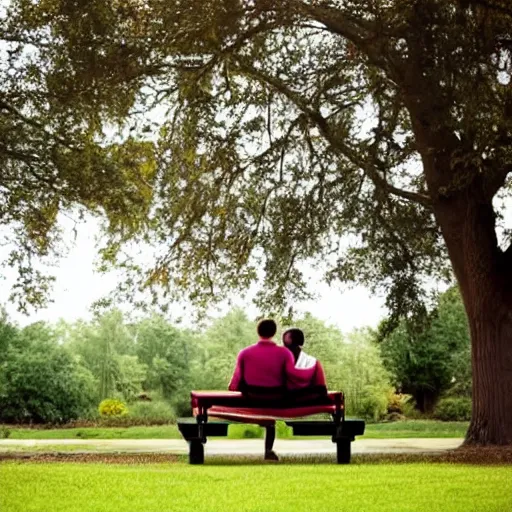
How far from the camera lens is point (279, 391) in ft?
35.4

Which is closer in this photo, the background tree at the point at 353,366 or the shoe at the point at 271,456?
the shoe at the point at 271,456

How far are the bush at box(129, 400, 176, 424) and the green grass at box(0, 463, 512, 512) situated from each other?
13.2 metres

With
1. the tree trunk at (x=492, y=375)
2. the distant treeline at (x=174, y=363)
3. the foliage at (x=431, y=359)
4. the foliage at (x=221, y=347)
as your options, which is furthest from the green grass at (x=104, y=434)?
the foliage at (x=431, y=359)

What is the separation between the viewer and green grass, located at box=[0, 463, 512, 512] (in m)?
7.20

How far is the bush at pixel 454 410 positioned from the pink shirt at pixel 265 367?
54.4 feet

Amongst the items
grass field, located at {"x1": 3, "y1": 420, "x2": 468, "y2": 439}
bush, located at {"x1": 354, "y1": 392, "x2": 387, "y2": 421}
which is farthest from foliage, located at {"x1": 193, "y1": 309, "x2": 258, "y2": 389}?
grass field, located at {"x1": 3, "y1": 420, "x2": 468, "y2": 439}

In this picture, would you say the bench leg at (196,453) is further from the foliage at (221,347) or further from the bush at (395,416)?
the bush at (395,416)

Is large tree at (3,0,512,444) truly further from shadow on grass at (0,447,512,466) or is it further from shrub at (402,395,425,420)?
shrub at (402,395,425,420)

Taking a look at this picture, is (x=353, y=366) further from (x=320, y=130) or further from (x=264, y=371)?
(x=264, y=371)

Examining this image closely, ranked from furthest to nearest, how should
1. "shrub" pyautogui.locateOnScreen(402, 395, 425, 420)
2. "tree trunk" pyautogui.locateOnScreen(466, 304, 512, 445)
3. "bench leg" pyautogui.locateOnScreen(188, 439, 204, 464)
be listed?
"shrub" pyautogui.locateOnScreen(402, 395, 425, 420) → "tree trunk" pyautogui.locateOnScreen(466, 304, 512, 445) → "bench leg" pyautogui.locateOnScreen(188, 439, 204, 464)

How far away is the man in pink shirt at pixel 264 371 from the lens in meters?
10.7

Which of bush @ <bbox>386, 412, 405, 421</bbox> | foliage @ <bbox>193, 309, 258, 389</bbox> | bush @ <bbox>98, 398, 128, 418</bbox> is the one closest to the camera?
bush @ <bbox>98, 398, 128, 418</bbox>

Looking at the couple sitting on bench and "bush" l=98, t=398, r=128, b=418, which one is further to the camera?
"bush" l=98, t=398, r=128, b=418

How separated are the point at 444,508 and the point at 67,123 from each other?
453 inches
